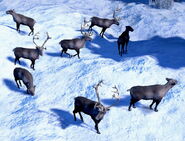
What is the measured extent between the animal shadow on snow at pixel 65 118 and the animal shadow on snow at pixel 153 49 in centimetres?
548

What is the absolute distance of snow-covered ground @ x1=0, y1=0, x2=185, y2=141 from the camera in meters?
13.5

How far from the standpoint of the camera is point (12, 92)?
1647cm

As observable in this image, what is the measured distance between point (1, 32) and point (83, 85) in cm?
745

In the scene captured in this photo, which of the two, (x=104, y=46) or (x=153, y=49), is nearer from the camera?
(x=153, y=49)

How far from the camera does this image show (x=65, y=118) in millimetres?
14273

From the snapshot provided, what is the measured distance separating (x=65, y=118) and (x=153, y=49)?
8.17 m

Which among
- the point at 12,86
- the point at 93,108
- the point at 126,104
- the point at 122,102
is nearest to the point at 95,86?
the point at 122,102

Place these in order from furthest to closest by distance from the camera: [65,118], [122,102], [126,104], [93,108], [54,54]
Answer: [54,54] < [122,102] < [126,104] < [65,118] < [93,108]

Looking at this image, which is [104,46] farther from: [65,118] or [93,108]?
[93,108]

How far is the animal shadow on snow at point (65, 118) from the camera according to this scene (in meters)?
13.9

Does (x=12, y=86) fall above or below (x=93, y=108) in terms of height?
below

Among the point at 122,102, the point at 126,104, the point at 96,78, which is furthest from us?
the point at 96,78

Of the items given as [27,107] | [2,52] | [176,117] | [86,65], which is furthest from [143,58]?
[2,52]

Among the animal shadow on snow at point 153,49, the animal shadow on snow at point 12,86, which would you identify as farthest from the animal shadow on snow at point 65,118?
the animal shadow on snow at point 153,49
